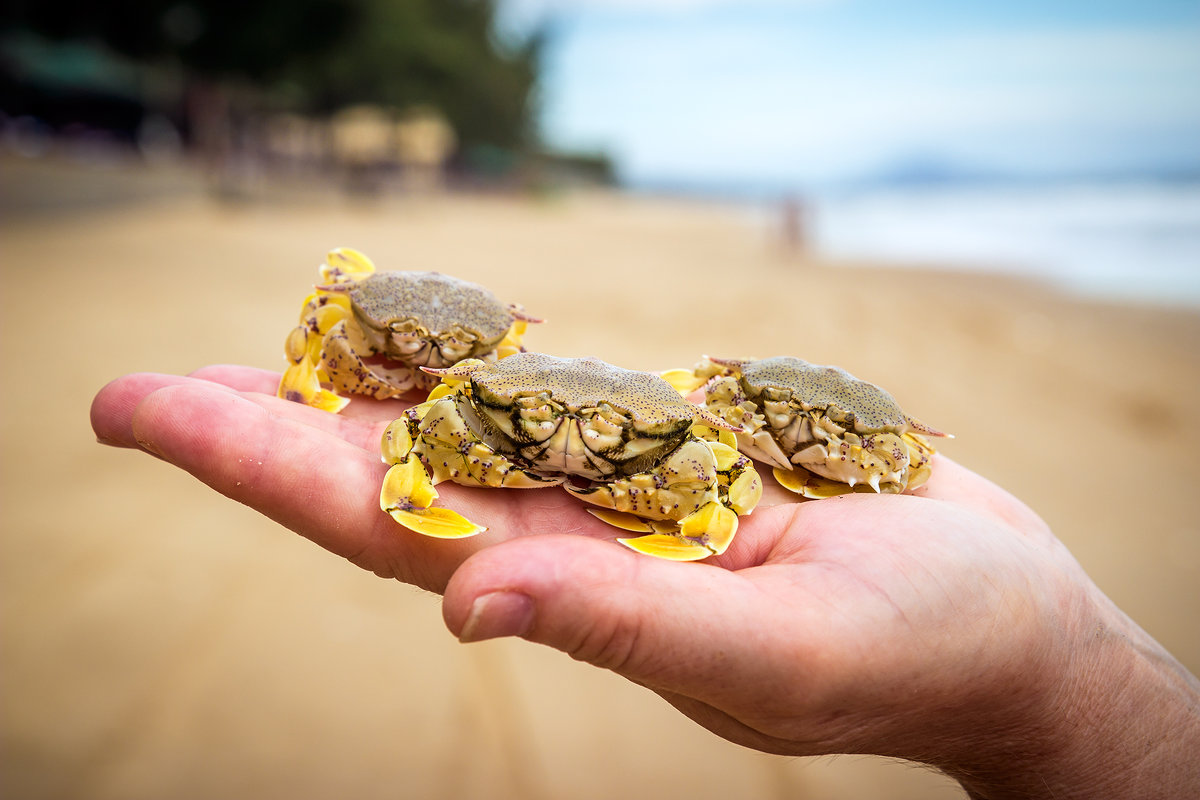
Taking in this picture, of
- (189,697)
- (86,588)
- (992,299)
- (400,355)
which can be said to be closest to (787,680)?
(400,355)

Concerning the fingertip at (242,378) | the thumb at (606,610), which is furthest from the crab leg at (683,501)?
the fingertip at (242,378)

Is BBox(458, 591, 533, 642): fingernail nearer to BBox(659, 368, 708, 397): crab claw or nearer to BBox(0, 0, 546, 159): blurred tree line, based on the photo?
BBox(659, 368, 708, 397): crab claw

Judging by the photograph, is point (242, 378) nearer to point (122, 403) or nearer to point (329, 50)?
point (122, 403)

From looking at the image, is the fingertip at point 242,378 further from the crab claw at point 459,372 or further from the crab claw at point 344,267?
the crab claw at point 459,372

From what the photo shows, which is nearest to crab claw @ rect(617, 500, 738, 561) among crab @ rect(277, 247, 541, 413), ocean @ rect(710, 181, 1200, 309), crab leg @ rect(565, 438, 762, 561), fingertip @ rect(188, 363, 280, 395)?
crab leg @ rect(565, 438, 762, 561)

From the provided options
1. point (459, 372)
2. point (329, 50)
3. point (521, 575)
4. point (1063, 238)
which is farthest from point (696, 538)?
point (1063, 238)

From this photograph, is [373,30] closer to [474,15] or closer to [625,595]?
[474,15]
